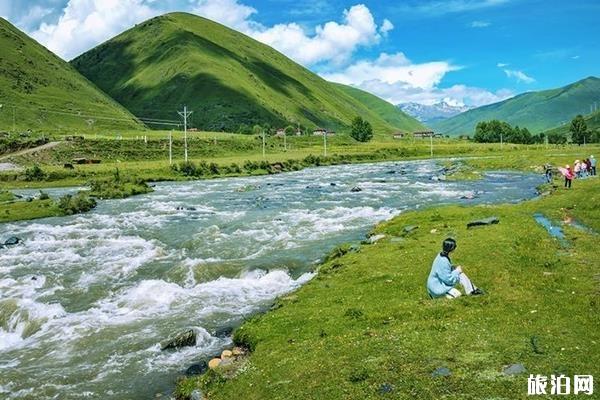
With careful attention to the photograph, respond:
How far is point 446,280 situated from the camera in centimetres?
2334

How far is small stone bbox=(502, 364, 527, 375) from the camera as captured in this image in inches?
597

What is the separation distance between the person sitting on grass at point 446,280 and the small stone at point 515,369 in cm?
762

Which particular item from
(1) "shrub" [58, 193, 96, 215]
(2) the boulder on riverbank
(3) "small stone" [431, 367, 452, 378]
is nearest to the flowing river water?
(1) "shrub" [58, 193, 96, 215]

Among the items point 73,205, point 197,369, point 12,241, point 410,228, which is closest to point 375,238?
point 410,228

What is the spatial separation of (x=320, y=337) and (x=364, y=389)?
5845 millimetres

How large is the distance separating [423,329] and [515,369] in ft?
15.0

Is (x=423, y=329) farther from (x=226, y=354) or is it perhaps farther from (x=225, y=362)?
(x=226, y=354)

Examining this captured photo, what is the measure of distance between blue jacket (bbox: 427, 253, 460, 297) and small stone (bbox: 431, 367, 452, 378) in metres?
7.55

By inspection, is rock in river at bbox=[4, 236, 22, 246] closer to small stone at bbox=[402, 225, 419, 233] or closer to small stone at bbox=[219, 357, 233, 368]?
small stone at bbox=[219, 357, 233, 368]

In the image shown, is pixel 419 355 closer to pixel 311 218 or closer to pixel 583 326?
pixel 583 326

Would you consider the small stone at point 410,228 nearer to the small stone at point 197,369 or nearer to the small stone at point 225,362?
the small stone at point 225,362

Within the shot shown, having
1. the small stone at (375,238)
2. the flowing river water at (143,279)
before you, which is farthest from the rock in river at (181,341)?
the small stone at (375,238)

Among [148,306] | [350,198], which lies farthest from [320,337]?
[350,198]

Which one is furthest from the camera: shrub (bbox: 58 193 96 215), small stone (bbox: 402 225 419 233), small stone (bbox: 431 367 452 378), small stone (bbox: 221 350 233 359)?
shrub (bbox: 58 193 96 215)
